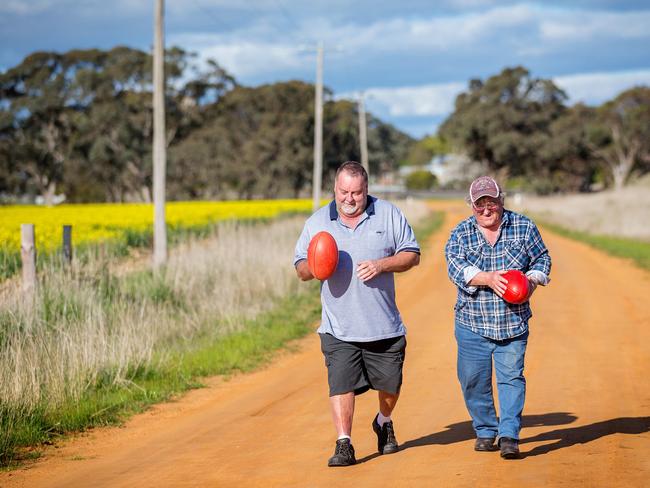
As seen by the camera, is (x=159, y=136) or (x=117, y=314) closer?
(x=117, y=314)

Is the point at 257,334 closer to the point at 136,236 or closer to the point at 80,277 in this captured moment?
the point at 80,277

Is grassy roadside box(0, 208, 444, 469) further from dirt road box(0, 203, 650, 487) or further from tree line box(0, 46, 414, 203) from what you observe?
tree line box(0, 46, 414, 203)

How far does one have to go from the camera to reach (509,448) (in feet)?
19.9

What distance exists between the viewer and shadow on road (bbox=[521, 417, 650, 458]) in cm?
661

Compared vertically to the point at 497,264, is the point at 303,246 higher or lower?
higher

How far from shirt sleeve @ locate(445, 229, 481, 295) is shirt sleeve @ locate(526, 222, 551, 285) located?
0.38 metres

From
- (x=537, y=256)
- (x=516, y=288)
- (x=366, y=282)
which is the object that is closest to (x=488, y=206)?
(x=537, y=256)

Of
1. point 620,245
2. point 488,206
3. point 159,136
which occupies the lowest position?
point 620,245

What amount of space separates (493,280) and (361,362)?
1.03 m

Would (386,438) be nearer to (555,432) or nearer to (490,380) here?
(490,380)

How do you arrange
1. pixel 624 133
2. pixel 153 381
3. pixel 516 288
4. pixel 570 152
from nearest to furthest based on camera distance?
pixel 516 288 → pixel 153 381 → pixel 570 152 → pixel 624 133

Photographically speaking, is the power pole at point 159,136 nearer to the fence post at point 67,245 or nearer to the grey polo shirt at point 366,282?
the fence post at point 67,245

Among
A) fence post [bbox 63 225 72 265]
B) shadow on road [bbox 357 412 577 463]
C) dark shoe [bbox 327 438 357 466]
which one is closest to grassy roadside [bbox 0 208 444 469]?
fence post [bbox 63 225 72 265]

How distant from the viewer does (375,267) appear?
19.0ft
